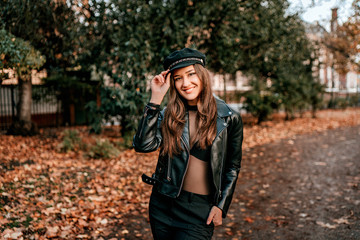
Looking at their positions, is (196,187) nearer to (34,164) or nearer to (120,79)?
(34,164)

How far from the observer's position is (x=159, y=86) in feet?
7.08

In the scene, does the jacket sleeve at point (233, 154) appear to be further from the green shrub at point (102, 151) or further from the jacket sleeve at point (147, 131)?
the green shrub at point (102, 151)

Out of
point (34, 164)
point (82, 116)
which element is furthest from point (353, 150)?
point (82, 116)

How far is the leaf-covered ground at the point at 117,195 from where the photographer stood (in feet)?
14.9

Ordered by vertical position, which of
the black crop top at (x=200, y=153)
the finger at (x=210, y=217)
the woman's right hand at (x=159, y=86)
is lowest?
the finger at (x=210, y=217)

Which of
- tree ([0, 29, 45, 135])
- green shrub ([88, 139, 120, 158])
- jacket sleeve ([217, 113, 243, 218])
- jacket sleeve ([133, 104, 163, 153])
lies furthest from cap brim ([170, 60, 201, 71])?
green shrub ([88, 139, 120, 158])

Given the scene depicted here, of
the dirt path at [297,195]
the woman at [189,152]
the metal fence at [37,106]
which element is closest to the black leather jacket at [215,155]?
the woman at [189,152]

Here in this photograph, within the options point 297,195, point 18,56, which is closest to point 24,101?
point 18,56

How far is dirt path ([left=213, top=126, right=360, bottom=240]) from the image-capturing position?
460 centimetres

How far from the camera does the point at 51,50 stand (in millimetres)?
8766

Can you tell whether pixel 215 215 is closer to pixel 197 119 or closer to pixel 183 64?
pixel 197 119

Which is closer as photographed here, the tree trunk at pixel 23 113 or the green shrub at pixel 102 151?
the green shrub at pixel 102 151

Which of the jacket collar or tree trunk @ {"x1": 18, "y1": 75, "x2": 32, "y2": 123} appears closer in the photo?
the jacket collar

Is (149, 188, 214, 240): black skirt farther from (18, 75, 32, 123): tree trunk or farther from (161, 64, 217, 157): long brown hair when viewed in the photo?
(18, 75, 32, 123): tree trunk
